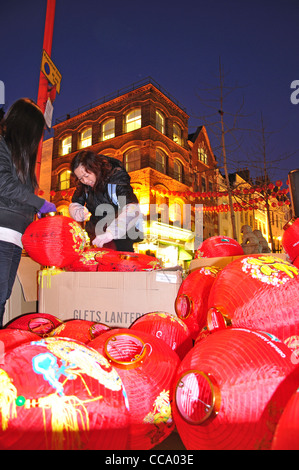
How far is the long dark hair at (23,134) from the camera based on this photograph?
2.40 meters

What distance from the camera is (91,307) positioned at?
2486 mm

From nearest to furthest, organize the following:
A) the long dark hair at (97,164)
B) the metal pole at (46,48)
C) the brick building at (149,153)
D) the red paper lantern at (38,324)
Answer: the red paper lantern at (38,324) < the long dark hair at (97,164) < the metal pole at (46,48) < the brick building at (149,153)

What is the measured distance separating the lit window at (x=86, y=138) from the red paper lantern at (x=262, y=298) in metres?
19.9

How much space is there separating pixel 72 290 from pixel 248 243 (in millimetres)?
5080

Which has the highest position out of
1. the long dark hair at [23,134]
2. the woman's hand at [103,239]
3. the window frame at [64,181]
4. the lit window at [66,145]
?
the lit window at [66,145]

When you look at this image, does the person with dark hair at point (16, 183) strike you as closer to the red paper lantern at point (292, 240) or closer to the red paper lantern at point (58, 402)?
the red paper lantern at point (58, 402)

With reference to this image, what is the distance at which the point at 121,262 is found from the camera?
2.64 m

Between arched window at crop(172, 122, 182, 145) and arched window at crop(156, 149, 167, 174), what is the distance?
1887mm

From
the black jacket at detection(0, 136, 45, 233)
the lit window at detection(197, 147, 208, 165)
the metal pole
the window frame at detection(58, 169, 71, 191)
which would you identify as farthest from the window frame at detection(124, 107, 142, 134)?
the black jacket at detection(0, 136, 45, 233)

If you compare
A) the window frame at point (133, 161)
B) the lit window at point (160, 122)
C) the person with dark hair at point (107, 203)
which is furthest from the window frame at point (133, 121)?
the person with dark hair at point (107, 203)

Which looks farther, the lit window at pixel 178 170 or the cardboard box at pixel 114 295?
the lit window at pixel 178 170

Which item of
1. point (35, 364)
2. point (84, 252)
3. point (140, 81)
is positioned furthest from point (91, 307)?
point (140, 81)

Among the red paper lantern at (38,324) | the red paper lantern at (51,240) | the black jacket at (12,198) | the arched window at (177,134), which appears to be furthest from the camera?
the arched window at (177,134)

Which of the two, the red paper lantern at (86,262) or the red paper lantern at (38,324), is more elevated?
the red paper lantern at (86,262)
